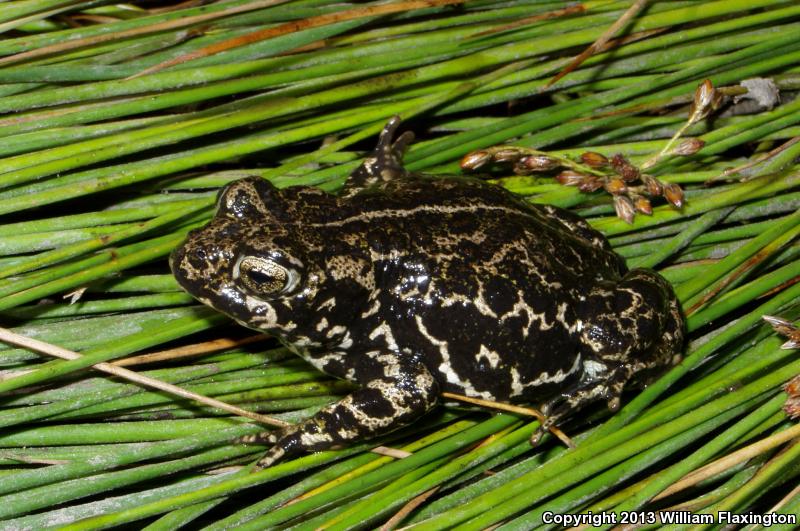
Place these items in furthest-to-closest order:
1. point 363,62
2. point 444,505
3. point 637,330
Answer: point 363,62 → point 637,330 → point 444,505

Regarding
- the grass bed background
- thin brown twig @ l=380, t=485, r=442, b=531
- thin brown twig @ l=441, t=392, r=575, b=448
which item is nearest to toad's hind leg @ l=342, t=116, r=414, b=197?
the grass bed background

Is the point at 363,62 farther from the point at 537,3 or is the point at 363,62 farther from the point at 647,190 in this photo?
the point at 647,190

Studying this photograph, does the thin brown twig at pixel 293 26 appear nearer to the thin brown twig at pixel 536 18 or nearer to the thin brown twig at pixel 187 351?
the thin brown twig at pixel 536 18

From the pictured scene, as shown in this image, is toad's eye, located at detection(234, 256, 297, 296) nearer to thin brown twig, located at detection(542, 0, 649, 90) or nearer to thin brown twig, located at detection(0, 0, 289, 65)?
thin brown twig, located at detection(0, 0, 289, 65)

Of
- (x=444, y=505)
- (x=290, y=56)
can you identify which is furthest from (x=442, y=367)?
(x=290, y=56)

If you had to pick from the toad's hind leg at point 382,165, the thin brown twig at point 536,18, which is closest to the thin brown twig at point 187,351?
the toad's hind leg at point 382,165
